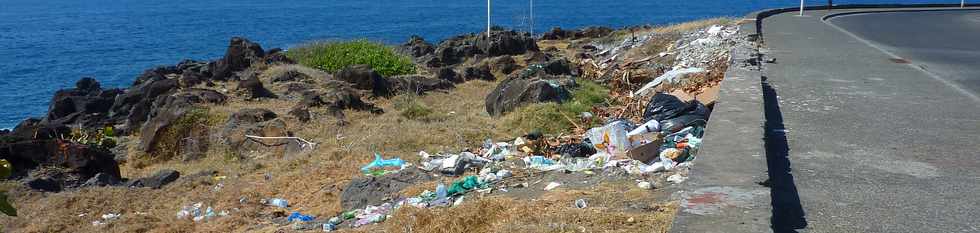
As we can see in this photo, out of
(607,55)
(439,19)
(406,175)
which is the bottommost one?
(439,19)

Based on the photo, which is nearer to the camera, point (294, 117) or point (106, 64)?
point (294, 117)

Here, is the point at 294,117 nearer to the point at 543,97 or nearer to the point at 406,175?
the point at 543,97

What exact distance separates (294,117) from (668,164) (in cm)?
760

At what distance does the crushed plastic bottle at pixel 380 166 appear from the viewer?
27.1 ft

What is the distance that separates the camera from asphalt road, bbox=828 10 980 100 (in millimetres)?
11594

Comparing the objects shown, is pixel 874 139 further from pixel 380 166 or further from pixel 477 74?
pixel 477 74

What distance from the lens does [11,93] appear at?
94.8 feet

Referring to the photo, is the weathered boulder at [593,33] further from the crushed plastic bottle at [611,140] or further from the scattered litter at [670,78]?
the crushed plastic bottle at [611,140]

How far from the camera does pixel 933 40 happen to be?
17.8 metres

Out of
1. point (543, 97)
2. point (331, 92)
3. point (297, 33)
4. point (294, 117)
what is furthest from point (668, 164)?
point (297, 33)

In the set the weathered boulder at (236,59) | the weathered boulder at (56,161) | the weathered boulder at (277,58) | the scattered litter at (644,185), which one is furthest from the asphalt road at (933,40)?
the weathered boulder at (236,59)

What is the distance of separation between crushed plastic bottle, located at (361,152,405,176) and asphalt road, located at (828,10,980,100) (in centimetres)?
593

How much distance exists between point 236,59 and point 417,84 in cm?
536

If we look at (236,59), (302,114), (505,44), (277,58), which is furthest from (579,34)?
(302,114)
